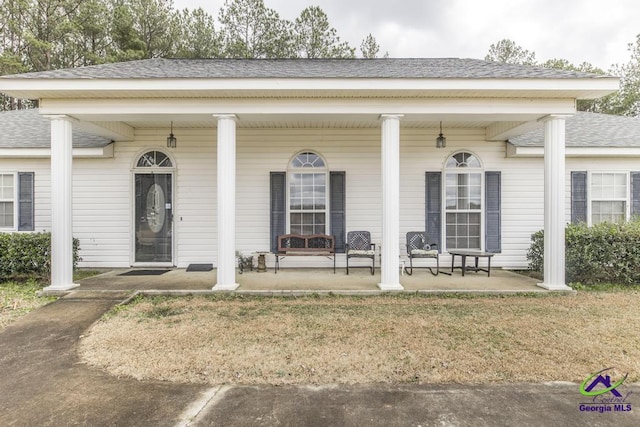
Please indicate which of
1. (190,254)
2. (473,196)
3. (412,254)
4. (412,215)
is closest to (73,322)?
(190,254)

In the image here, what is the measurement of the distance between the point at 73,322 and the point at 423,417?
167 inches

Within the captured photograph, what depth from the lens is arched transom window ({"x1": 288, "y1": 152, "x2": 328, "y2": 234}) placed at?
7398 mm

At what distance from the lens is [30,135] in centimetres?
771

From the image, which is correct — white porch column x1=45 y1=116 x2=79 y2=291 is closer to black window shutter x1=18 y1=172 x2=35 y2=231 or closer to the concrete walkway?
the concrete walkway

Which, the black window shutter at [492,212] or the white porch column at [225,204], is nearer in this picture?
the white porch column at [225,204]

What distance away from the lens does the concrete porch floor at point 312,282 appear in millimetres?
5469

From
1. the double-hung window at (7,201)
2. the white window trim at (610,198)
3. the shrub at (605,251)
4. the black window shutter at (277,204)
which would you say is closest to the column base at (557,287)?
the shrub at (605,251)

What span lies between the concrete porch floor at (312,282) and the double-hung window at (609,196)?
2679mm

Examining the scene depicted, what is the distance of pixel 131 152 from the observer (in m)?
7.39

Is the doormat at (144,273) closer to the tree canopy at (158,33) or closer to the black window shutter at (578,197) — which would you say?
the black window shutter at (578,197)

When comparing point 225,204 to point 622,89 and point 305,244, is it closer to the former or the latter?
point 305,244

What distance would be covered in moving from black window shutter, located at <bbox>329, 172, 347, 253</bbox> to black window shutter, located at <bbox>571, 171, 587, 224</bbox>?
4962mm

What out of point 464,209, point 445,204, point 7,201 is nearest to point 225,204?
point 445,204

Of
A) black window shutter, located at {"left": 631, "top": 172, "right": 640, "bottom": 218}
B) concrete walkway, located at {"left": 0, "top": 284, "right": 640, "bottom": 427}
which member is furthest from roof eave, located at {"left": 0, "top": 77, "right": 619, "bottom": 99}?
concrete walkway, located at {"left": 0, "top": 284, "right": 640, "bottom": 427}
